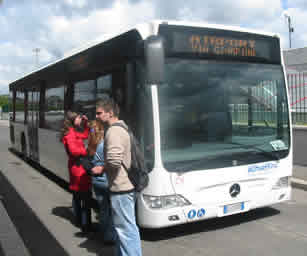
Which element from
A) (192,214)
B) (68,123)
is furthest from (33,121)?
(192,214)

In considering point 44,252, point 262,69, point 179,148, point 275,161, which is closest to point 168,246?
point 179,148

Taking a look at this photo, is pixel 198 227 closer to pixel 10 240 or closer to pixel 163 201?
pixel 163 201

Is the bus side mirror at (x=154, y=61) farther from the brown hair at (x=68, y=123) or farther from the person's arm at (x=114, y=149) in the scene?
the brown hair at (x=68, y=123)

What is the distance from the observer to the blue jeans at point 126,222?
3.84 m

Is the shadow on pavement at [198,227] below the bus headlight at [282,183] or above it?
below

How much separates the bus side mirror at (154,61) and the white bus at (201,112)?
0.01 metres

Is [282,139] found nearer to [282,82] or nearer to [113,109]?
[282,82]

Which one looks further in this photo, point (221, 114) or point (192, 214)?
point (221, 114)

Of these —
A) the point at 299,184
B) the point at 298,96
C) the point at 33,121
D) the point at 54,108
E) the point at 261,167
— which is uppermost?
the point at 298,96

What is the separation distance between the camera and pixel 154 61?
442cm

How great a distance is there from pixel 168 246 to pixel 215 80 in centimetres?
221

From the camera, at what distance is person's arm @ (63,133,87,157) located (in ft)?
17.0

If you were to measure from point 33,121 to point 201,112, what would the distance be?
272 inches

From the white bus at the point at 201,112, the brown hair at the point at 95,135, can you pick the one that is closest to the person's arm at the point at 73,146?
the brown hair at the point at 95,135
